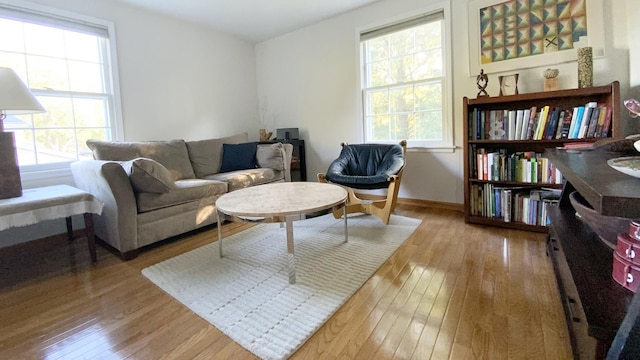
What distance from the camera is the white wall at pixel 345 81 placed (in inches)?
99.0

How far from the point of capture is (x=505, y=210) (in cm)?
255

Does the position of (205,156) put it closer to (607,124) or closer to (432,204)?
(432,204)

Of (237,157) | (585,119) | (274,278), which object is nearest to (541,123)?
(585,119)

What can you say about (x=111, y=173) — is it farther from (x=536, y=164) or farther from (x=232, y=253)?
(x=536, y=164)

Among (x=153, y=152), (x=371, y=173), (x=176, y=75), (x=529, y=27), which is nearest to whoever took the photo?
(x=529, y=27)

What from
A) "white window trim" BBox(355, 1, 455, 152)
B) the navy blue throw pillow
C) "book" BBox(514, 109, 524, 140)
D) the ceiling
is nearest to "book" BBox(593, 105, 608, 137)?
"book" BBox(514, 109, 524, 140)

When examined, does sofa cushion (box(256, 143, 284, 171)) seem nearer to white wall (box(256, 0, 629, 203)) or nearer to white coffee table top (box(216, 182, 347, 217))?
white wall (box(256, 0, 629, 203))

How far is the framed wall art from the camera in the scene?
7.88ft

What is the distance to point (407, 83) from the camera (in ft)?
11.1

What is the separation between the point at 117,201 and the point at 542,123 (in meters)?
3.26

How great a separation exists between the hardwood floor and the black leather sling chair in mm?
617

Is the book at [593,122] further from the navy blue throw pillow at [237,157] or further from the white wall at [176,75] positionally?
the white wall at [176,75]

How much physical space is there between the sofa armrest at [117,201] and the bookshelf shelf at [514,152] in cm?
275

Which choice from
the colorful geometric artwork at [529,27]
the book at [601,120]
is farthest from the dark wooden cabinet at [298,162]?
the book at [601,120]
